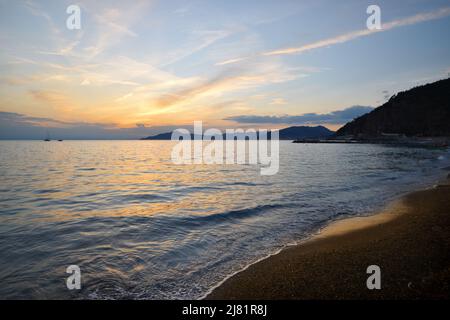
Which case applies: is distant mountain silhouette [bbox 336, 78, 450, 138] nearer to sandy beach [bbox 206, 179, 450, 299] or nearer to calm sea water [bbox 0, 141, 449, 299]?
calm sea water [bbox 0, 141, 449, 299]

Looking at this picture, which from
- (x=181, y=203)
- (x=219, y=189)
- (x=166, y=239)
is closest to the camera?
(x=166, y=239)

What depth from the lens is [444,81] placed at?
164000 mm

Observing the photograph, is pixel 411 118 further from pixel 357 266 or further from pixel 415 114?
pixel 357 266

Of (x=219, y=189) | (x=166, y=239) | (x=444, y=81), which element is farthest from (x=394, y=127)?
(x=166, y=239)

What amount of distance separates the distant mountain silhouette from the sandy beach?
514ft

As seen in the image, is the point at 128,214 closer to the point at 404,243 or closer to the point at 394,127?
the point at 404,243

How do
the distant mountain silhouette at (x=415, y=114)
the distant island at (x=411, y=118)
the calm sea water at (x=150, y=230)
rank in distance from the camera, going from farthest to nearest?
the distant mountain silhouette at (x=415, y=114) → the distant island at (x=411, y=118) → the calm sea water at (x=150, y=230)

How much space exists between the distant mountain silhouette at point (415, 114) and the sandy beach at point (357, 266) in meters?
157

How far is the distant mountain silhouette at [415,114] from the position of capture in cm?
14125

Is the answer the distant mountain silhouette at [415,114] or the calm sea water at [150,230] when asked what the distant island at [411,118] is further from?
the calm sea water at [150,230]

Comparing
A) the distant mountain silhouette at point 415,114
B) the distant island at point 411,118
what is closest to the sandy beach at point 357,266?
the distant island at point 411,118

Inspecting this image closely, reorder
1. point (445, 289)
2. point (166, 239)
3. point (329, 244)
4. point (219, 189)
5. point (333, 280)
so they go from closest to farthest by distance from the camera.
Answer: point (445, 289), point (333, 280), point (329, 244), point (166, 239), point (219, 189)

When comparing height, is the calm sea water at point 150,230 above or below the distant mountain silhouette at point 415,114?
below

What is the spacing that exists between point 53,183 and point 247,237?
19436 millimetres
